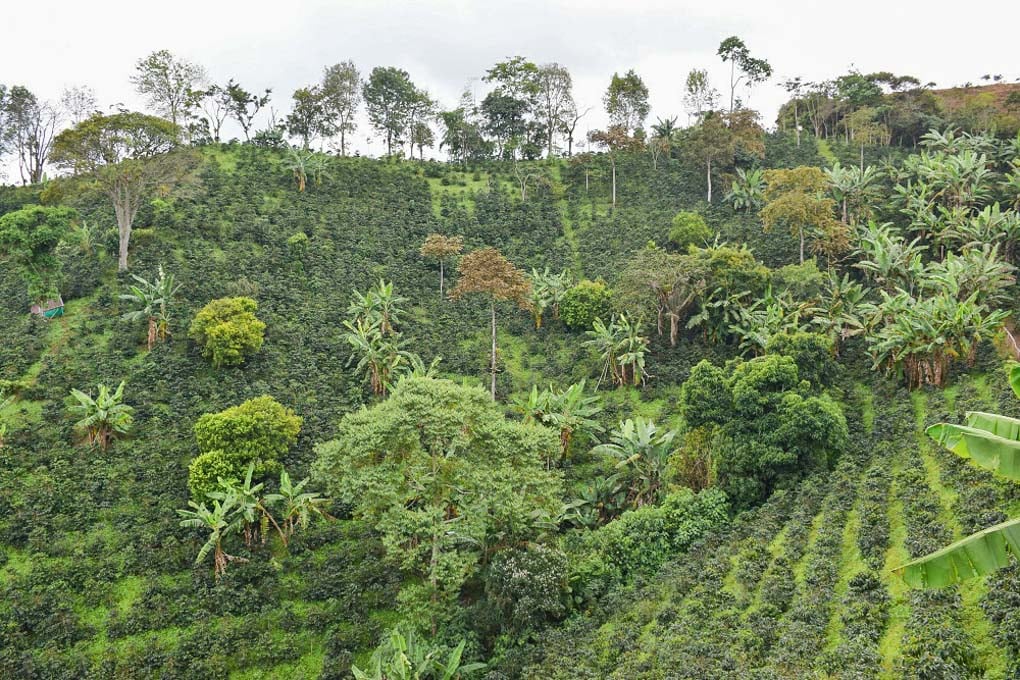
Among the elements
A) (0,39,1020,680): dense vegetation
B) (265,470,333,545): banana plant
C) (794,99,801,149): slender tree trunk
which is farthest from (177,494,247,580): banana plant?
(794,99,801,149): slender tree trunk

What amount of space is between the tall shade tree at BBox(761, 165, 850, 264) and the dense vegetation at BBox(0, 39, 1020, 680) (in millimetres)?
215

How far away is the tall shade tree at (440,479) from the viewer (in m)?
20.2

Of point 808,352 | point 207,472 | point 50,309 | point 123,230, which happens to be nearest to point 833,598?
point 808,352

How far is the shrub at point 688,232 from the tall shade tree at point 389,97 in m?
30.1

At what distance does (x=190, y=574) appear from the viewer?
75.0ft

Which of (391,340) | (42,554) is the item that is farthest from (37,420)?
(391,340)

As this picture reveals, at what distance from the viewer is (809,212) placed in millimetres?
39281

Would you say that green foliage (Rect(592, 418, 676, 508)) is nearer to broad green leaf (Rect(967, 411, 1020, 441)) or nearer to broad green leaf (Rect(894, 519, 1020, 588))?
broad green leaf (Rect(967, 411, 1020, 441))

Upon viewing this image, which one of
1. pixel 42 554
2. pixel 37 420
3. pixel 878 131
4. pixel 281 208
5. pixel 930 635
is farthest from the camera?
pixel 878 131

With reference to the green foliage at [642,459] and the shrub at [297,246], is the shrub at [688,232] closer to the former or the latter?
the green foliage at [642,459]

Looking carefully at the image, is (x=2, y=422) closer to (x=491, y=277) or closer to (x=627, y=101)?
(x=491, y=277)

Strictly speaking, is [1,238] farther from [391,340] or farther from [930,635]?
[930,635]

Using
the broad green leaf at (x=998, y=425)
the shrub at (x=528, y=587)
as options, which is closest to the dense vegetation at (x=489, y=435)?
the shrub at (x=528, y=587)

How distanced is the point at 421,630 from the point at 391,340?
15771mm
